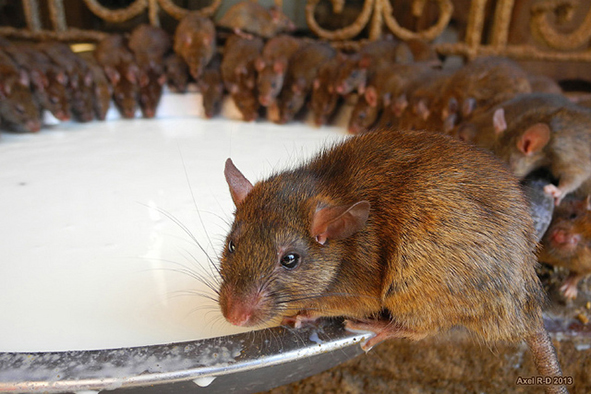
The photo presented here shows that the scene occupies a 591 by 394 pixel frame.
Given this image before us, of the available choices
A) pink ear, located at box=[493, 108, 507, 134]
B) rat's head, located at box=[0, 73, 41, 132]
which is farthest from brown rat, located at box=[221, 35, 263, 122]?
pink ear, located at box=[493, 108, 507, 134]

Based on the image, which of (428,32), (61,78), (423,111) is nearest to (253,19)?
(428,32)

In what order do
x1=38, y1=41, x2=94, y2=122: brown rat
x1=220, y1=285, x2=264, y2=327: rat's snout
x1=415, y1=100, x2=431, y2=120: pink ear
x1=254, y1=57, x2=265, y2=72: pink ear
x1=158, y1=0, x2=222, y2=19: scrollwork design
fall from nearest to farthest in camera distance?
x1=220, y1=285, x2=264, y2=327: rat's snout
x1=415, y1=100, x2=431, y2=120: pink ear
x1=38, y1=41, x2=94, y2=122: brown rat
x1=254, y1=57, x2=265, y2=72: pink ear
x1=158, y1=0, x2=222, y2=19: scrollwork design

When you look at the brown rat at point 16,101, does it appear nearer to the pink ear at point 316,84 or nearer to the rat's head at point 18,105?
the rat's head at point 18,105

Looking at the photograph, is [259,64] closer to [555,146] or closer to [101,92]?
[101,92]

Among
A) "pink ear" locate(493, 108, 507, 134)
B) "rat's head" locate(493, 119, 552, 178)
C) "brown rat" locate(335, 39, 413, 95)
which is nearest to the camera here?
"rat's head" locate(493, 119, 552, 178)

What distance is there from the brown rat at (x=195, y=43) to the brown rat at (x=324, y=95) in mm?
939

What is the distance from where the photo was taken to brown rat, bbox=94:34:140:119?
11.0 feet

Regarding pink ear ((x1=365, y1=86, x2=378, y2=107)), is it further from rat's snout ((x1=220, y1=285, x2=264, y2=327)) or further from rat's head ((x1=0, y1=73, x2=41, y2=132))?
rat's snout ((x1=220, y1=285, x2=264, y2=327))

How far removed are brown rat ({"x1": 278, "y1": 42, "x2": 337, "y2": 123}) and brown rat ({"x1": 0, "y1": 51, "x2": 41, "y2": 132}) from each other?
1689 millimetres

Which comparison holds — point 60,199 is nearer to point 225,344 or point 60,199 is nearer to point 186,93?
point 225,344

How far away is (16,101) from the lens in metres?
2.77

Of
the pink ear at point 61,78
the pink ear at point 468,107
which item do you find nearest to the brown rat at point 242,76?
the pink ear at point 61,78

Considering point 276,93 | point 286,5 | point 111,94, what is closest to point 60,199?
point 111,94

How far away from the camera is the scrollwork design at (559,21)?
341 centimetres
